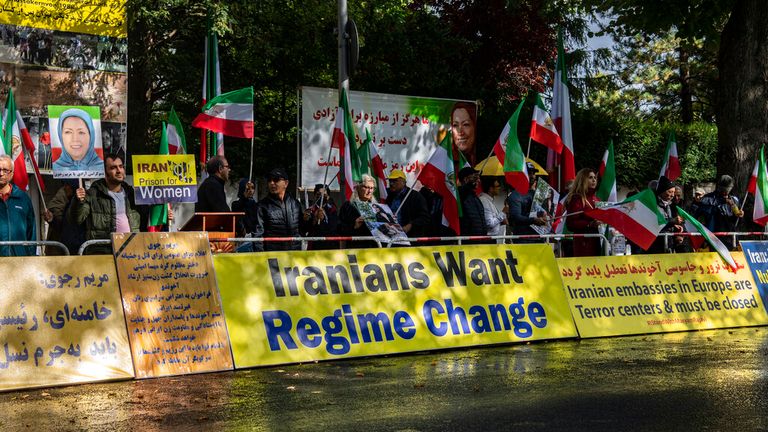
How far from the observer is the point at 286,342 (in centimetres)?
1081

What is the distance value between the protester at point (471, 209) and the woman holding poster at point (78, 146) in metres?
4.43

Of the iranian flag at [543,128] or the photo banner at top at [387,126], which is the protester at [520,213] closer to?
the iranian flag at [543,128]

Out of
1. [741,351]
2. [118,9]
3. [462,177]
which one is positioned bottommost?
[741,351]

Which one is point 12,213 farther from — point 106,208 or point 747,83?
point 747,83

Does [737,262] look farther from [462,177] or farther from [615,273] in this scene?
[462,177]

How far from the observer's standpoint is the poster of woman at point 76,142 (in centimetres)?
1295

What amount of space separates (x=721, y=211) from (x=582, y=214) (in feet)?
14.3

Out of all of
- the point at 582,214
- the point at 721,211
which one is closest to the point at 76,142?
the point at 582,214

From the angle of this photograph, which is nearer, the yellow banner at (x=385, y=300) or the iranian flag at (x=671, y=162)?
the yellow banner at (x=385, y=300)

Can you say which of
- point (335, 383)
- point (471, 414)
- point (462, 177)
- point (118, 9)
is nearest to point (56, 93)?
point (118, 9)

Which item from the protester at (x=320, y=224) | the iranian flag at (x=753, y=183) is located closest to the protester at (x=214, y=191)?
the protester at (x=320, y=224)

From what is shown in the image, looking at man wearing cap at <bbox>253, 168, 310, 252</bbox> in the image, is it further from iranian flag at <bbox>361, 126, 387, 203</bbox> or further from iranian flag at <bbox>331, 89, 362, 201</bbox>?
iranian flag at <bbox>361, 126, 387, 203</bbox>

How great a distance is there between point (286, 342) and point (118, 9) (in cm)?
1302

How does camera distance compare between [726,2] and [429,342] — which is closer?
[429,342]
